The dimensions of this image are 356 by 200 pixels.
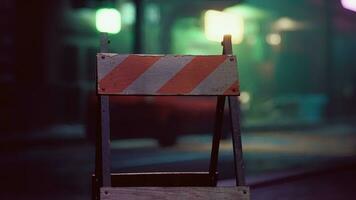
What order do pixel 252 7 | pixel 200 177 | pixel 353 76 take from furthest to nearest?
pixel 353 76 < pixel 252 7 < pixel 200 177

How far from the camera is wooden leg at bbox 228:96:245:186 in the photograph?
14.4 ft

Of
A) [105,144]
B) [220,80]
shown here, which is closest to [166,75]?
[220,80]

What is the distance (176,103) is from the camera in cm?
1717

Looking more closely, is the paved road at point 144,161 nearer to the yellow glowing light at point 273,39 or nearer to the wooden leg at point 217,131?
the wooden leg at point 217,131

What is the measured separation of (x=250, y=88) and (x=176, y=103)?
18.5 metres

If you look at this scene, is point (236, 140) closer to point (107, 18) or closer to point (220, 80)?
point (220, 80)

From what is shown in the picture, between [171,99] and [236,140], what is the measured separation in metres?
12.6

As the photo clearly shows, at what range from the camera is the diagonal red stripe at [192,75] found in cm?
444

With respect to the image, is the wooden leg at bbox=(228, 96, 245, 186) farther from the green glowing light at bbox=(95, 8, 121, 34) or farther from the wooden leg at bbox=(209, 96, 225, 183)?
the green glowing light at bbox=(95, 8, 121, 34)

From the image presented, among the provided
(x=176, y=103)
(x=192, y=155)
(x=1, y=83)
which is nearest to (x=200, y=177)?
(x=192, y=155)

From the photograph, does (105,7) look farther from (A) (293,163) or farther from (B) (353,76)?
(B) (353,76)

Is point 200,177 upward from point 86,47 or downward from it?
downward

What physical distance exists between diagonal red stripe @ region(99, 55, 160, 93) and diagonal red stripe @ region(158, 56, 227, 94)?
0.19 m

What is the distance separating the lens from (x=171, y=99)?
17078 millimetres
